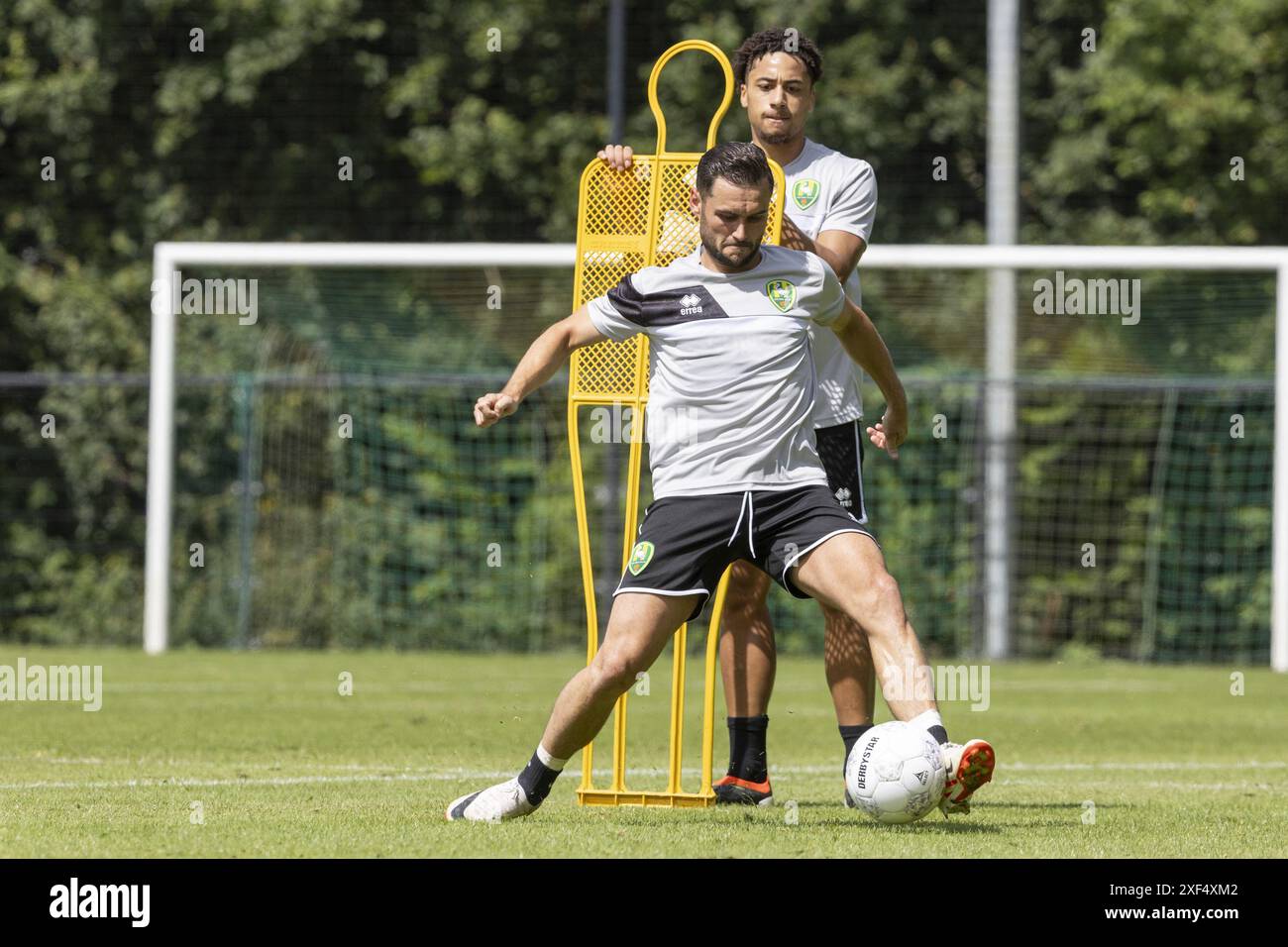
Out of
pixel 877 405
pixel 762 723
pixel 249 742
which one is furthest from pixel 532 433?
pixel 762 723

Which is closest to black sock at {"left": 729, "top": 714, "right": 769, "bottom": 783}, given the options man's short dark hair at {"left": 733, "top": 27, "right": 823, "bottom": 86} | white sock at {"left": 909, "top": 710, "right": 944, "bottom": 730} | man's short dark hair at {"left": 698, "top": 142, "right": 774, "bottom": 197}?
white sock at {"left": 909, "top": 710, "right": 944, "bottom": 730}

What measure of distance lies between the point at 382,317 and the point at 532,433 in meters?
2.08

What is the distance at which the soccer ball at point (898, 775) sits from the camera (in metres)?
5.23

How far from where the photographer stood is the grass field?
17.2ft

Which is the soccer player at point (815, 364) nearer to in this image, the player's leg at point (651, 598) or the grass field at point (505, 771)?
the grass field at point (505, 771)

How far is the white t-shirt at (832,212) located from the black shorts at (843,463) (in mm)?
38

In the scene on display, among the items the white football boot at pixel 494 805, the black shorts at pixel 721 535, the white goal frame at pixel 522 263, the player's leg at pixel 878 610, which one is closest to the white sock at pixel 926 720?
the player's leg at pixel 878 610

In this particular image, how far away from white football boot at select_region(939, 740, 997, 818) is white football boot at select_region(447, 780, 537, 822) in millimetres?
1239

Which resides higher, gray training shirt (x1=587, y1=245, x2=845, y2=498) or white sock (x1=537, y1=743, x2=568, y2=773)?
gray training shirt (x1=587, y1=245, x2=845, y2=498)

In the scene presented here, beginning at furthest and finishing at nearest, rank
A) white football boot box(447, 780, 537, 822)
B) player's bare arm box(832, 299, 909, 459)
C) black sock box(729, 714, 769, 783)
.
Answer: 1. black sock box(729, 714, 769, 783)
2. player's bare arm box(832, 299, 909, 459)
3. white football boot box(447, 780, 537, 822)

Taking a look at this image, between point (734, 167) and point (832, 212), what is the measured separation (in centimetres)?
106

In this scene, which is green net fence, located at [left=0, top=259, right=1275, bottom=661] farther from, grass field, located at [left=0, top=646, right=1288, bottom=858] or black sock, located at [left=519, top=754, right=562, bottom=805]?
black sock, located at [left=519, top=754, right=562, bottom=805]
